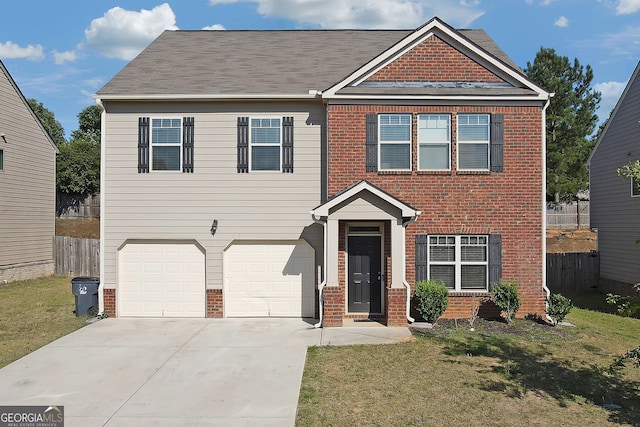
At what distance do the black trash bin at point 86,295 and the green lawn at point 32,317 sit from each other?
0.92 ft

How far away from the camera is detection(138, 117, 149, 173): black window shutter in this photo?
483 inches

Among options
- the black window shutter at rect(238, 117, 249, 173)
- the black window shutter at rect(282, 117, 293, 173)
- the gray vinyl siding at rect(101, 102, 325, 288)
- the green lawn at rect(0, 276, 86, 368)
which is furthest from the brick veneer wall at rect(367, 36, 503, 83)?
the green lawn at rect(0, 276, 86, 368)

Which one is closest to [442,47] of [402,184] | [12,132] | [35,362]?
[402,184]

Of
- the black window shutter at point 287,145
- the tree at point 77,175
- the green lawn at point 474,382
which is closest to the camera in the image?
the green lawn at point 474,382

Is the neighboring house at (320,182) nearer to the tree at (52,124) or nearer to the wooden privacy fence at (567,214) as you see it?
the wooden privacy fence at (567,214)

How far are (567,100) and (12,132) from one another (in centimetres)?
3170

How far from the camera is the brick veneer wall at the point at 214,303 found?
40.0 ft

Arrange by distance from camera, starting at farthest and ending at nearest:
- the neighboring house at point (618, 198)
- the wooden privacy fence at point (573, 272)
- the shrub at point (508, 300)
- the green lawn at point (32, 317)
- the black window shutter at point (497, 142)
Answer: the wooden privacy fence at point (573, 272) → the neighboring house at point (618, 198) → the black window shutter at point (497, 142) → the shrub at point (508, 300) → the green lawn at point (32, 317)

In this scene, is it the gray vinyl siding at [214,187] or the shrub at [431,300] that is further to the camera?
the gray vinyl siding at [214,187]

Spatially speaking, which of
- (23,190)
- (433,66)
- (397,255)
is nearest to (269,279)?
(397,255)

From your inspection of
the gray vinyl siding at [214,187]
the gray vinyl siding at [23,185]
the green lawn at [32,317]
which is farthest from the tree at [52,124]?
the gray vinyl siding at [214,187]

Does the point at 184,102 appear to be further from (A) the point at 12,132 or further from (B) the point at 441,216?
(A) the point at 12,132

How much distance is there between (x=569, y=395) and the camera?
22.9 feet

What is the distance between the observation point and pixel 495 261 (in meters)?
11.7
